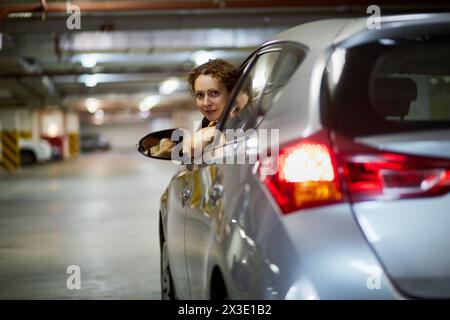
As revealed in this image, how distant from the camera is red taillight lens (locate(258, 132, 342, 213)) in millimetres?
2436

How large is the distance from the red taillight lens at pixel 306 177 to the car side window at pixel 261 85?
0.55m

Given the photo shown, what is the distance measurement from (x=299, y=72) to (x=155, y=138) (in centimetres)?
207

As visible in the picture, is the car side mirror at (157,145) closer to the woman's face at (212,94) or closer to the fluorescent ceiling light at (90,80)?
the woman's face at (212,94)

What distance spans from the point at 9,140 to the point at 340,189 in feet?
114

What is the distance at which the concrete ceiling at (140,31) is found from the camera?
50.4ft

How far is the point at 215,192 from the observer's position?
3.03 m

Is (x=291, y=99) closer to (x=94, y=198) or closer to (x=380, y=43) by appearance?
(x=380, y=43)

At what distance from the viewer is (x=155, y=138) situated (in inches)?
183

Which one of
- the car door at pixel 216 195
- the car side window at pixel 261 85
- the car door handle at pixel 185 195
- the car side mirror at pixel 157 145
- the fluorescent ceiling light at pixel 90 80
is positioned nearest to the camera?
the car door at pixel 216 195

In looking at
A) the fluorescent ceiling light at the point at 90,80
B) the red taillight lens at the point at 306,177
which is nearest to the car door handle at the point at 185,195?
the red taillight lens at the point at 306,177

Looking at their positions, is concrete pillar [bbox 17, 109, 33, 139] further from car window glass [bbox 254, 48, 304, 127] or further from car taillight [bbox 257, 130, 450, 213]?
car taillight [bbox 257, 130, 450, 213]

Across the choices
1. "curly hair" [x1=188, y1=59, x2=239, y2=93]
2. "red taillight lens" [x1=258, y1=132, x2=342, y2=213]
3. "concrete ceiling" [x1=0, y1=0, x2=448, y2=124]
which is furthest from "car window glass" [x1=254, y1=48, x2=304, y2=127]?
"concrete ceiling" [x1=0, y1=0, x2=448, y2=124]

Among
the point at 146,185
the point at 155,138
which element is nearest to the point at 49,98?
the point at 146,185
